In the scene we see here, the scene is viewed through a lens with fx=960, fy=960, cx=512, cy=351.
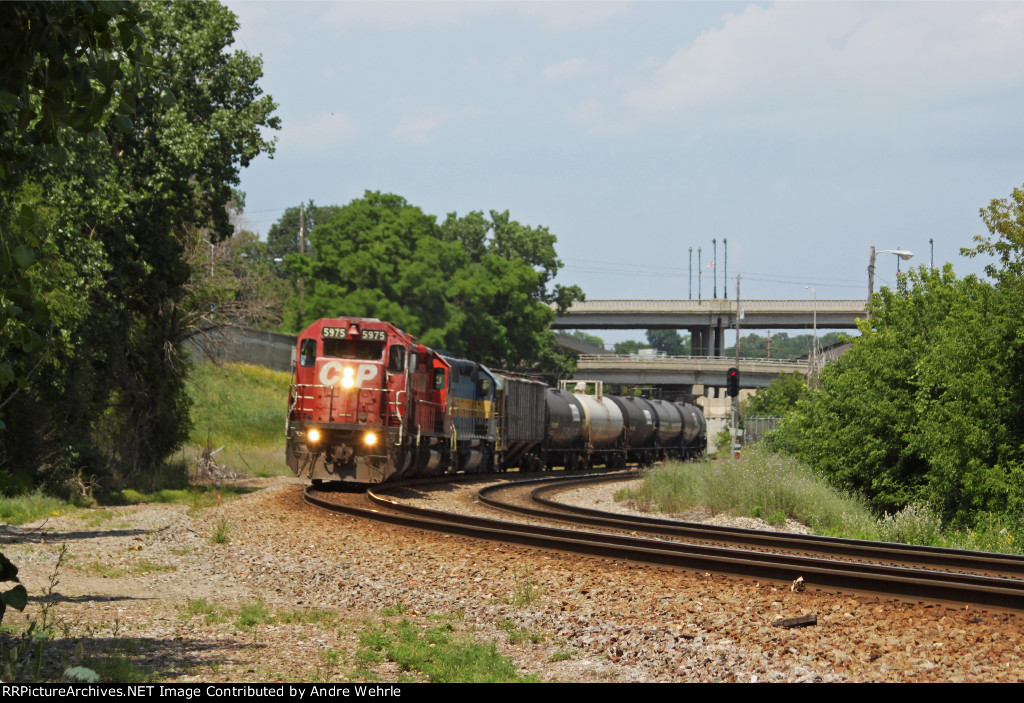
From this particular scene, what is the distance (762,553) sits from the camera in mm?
12320

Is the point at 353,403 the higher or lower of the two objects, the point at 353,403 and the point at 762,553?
the higher

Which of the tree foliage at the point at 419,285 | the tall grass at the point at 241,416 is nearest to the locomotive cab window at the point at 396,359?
the tall grass at the point at 241,416

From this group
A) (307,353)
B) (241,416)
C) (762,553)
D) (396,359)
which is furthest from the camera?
(241,416)

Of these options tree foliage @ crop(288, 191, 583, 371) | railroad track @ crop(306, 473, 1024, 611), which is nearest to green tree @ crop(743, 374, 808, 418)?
tree foliage @ crop(288, 191, 583, 371)

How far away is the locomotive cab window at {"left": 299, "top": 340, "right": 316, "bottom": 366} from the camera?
75.5ft

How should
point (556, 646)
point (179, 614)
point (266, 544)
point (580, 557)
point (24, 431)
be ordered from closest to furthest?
point (556, 646)
point (179, 614)
point (580, 557)
point (266, 544)
point (24, 431)

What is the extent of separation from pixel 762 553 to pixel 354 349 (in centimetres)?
1318

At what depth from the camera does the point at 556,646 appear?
8680 mm

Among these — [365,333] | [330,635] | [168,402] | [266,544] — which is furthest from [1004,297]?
[168,402]

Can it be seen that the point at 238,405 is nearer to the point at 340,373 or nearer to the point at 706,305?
the point at 340,373

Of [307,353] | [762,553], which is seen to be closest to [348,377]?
[307,353]

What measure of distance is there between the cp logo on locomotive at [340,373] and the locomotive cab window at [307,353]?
459 millimetres
